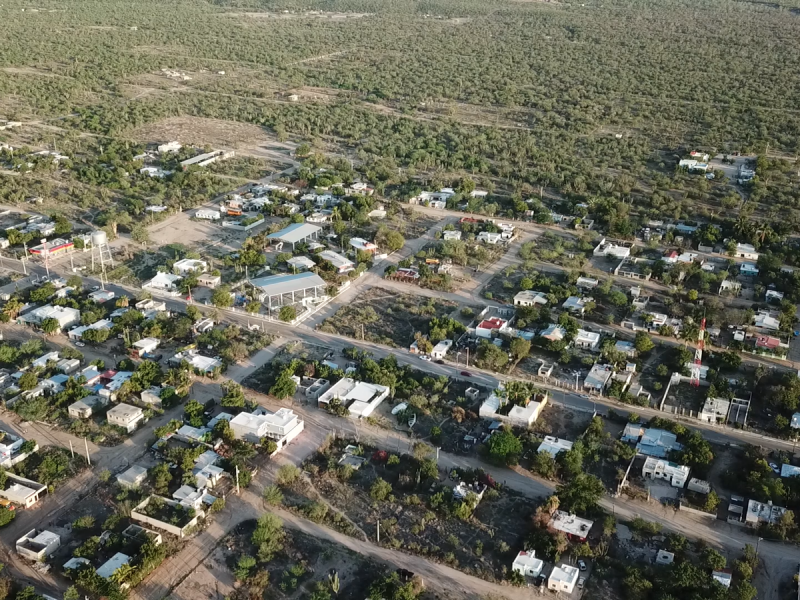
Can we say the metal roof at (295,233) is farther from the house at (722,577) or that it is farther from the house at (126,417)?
the house at (722,577)

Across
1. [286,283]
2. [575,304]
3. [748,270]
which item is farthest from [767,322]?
[286,283]

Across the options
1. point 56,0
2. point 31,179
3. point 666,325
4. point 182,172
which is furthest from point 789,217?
point 56,0

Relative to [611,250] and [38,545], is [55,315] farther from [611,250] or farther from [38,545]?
[611,250]

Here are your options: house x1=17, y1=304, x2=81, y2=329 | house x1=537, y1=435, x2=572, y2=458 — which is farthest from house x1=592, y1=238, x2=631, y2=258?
house x1=17, y1=304, x2=81, y2=329

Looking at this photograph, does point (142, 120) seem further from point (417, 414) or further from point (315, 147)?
point (417, 414)

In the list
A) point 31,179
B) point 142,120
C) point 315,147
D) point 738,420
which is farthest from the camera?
point 142,120

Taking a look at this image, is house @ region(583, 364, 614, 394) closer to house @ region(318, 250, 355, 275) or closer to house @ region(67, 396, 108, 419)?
house @ region(318, 250, 355, 275)
